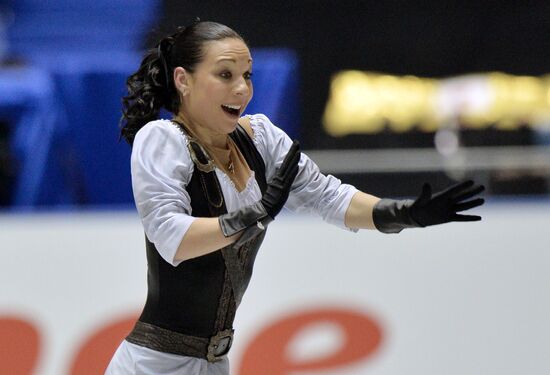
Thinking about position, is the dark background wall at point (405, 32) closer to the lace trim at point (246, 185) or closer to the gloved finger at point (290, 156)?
the lace trim at point (246, 185)

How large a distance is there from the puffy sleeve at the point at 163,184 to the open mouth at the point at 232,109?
11cm

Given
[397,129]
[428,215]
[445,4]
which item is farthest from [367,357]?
[445,4]

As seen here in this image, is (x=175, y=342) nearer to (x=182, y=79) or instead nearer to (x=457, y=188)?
(x=182, y=79)

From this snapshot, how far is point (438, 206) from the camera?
83.3 inches

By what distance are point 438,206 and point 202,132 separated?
1.78ft

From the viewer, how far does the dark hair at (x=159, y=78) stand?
229 centimetres

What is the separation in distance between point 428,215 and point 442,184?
2441mm

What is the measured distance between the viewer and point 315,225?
4082 mm

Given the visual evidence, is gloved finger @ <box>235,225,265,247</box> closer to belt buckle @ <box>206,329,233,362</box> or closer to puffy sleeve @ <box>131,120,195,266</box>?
puffy sleeve @ <box>131,120,195,266</box>

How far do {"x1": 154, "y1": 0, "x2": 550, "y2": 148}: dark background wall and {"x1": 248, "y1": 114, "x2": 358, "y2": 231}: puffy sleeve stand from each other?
2.94 metres

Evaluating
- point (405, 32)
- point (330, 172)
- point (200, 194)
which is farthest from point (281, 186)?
point (405, 32)

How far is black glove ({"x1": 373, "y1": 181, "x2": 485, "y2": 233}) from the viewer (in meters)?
2.10

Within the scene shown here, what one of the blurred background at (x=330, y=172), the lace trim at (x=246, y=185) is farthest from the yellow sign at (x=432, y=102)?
the lace trim at (x=246, y=185)

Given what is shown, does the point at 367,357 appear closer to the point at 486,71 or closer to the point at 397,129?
the point at 397,129
